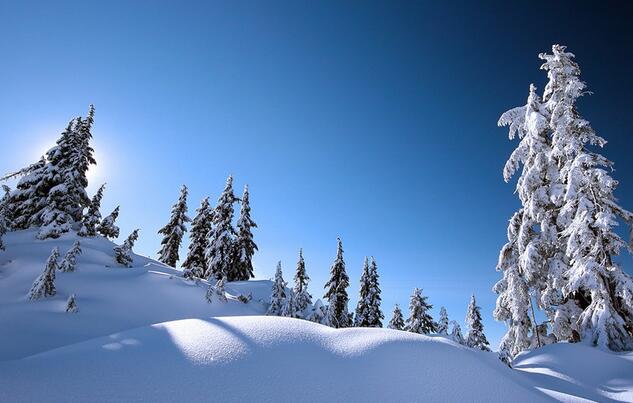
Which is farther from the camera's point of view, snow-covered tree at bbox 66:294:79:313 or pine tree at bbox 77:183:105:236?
pine tree at bbox 77:183:105:236

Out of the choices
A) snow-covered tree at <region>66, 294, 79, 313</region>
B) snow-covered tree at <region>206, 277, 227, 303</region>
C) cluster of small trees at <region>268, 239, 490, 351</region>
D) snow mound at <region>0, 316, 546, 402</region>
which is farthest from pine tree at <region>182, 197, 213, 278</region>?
snow mound at <region>0, 316, 546, 402</region>

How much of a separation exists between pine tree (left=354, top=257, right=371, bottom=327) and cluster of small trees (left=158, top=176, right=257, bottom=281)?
42.0 ft

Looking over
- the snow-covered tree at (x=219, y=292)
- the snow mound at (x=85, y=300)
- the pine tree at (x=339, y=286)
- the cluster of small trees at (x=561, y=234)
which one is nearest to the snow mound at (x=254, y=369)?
the snow mound at (x=85, y=300)

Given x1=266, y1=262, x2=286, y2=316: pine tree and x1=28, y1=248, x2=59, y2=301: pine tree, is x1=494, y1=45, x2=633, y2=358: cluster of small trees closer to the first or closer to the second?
x1=266, y1=262, x2=286, y2=316: pine tree

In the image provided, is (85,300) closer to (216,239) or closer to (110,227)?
(110,227)

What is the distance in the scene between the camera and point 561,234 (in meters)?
12.2

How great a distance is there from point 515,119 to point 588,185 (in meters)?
5.04

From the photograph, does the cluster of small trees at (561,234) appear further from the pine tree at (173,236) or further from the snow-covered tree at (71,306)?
the pine tree at (173,236)

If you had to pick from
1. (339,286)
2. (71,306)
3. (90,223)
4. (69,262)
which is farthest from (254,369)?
(339,286)

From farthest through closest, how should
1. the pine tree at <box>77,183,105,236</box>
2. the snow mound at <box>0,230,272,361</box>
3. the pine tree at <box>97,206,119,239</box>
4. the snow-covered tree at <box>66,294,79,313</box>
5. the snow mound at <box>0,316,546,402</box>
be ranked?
the pine tree at <box>97,206,119,239</box>, the pine tree at <box>77,183,105,236</box>, the snow-covered tree at <box>66,294,79,313</box>, the snow mound at <box>0,230,272,361</box>, the snow mound at <box>0,316,546,402</box>

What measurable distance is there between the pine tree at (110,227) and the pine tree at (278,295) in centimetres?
1183

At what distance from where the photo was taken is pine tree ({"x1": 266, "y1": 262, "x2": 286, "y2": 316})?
68.1ft

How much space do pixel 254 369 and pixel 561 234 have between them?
13.0 m

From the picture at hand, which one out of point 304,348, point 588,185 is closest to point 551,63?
point 588,185
